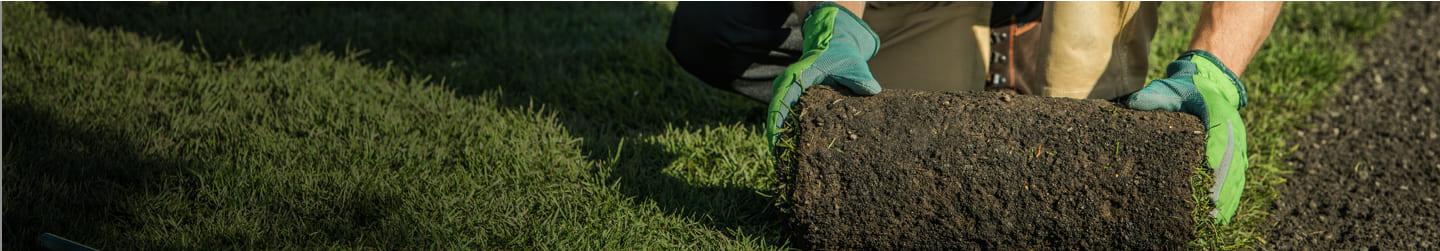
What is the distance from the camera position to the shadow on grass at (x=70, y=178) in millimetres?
2428

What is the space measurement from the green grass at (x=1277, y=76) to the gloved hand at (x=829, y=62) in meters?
0.66

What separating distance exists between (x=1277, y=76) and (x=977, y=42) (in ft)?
4.18

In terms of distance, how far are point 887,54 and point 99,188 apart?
1.91m

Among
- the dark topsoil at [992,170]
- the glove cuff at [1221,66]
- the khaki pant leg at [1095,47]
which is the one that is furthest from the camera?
the khaki pant leg at [1095,47]

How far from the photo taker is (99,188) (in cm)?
261

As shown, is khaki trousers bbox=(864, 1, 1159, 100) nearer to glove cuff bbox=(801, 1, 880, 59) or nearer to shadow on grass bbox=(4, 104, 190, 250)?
glove cuff bbox=(801, 1, 880, 59)

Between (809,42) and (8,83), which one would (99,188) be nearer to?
(8,83)

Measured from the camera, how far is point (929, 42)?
316cm

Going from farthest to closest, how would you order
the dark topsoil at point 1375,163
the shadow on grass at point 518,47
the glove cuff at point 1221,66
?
the shadow on grass at point 518,47 < the dark topsoil at point 1375,163 < the glove cuff at point 1221,66

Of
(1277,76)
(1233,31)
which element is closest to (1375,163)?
(1277,76)

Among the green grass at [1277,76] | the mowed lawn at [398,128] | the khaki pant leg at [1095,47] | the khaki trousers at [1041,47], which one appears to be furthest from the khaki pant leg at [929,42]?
the green grass at [1277,76]

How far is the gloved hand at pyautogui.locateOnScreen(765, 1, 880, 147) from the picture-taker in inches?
91.2

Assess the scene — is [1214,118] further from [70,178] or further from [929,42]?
[70,178]

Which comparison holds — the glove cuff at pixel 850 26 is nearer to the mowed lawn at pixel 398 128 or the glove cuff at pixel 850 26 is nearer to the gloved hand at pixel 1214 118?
the mowed lawn at pixel 398 128
